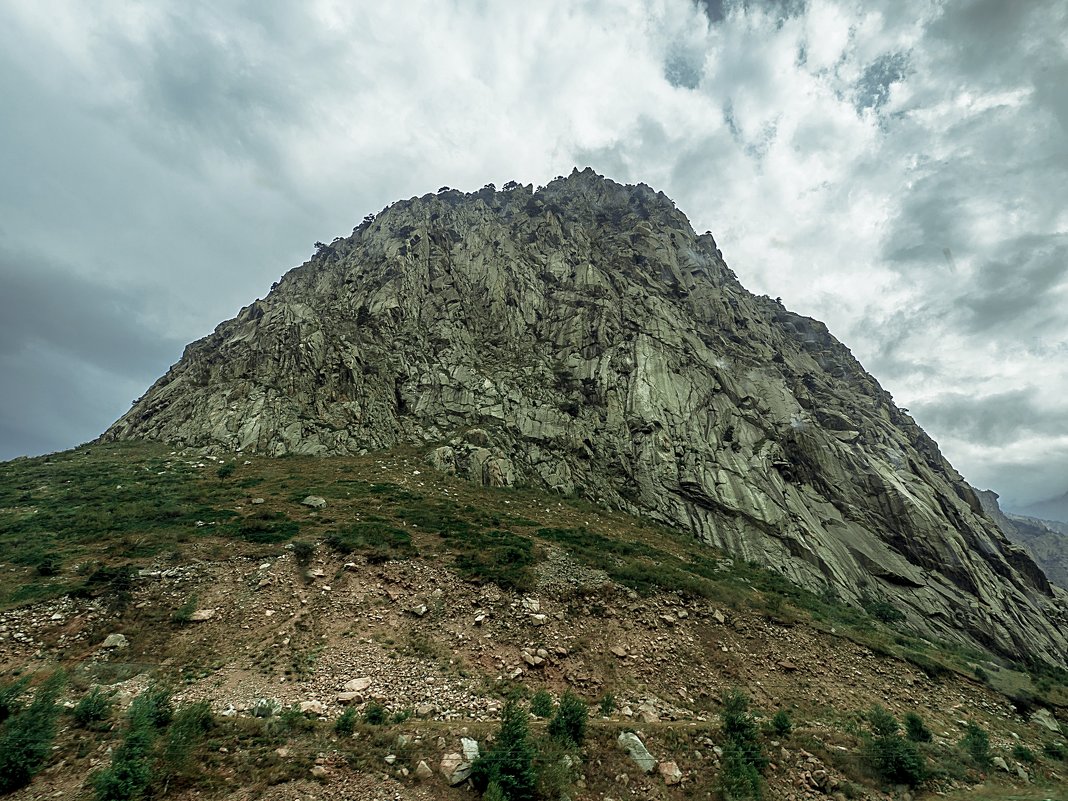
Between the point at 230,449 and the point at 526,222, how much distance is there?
59669mm

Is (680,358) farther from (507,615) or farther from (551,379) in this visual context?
(507,615)

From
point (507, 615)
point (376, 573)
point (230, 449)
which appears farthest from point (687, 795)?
point (230, 449)

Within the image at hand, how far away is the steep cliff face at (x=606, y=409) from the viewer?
3509cm

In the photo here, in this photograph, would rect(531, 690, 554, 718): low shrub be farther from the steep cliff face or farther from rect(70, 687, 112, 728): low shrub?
the steep cliff face

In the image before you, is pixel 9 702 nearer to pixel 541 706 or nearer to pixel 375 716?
pixel 375 716

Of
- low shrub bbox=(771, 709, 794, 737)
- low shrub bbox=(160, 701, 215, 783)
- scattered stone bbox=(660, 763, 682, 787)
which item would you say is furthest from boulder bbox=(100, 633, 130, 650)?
low shrub bbox=(771, 709, 794, 737)

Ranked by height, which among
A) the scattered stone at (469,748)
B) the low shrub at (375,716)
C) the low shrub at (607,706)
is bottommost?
the low shrub at (607,706)

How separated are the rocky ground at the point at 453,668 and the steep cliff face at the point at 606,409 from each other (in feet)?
54.0

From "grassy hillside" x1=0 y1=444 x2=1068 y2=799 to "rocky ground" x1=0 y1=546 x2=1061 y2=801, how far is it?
0.08 metres

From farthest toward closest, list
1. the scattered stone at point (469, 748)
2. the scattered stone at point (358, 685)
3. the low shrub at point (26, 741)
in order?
the scattered stone at point (358, 685) → the scattered stone at point (469, 748) → the low shrub at point (26, 741)

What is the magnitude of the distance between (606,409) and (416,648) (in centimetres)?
3452

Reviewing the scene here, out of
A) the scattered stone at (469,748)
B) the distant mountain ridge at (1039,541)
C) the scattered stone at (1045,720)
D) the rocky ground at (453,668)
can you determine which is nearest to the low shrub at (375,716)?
the rocky ground at (453,668)

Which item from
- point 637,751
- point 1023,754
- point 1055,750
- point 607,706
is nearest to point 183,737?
point 637,751

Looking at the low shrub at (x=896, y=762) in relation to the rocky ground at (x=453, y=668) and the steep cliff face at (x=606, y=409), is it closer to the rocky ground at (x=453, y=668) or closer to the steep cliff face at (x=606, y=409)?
the rocky ground at (x=453, y=668)
